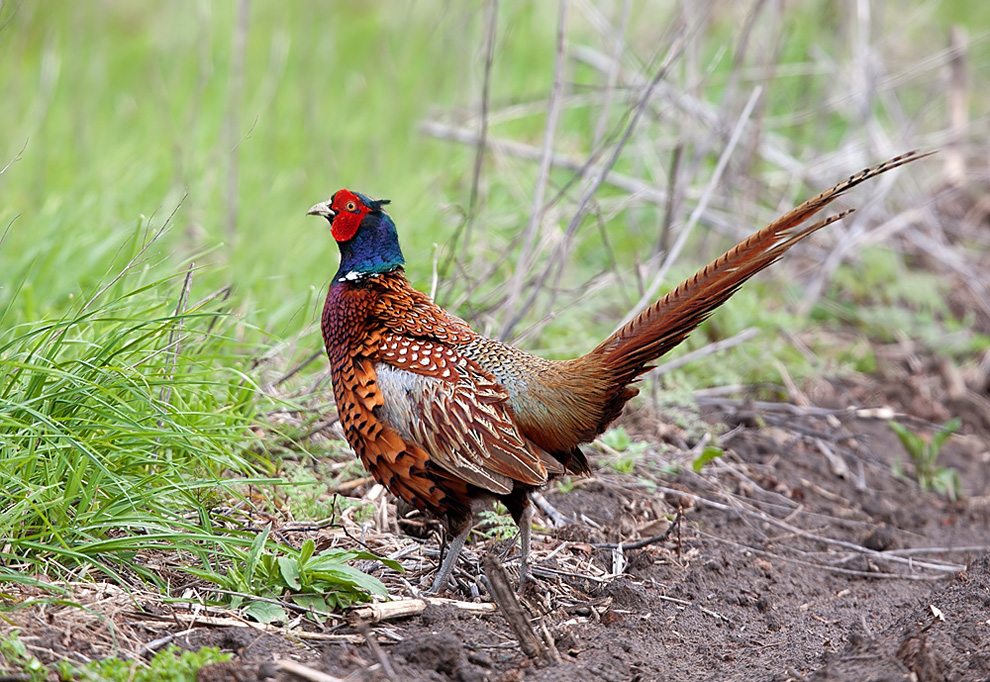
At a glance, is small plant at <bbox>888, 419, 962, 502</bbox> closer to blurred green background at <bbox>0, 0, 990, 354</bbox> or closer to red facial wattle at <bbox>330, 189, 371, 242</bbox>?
blurred green background at <bbox>0, 0, 990, 354</bbox>

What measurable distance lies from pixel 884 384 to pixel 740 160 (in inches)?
69.7

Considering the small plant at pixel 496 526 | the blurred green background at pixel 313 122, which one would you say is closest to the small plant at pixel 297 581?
the small plant at pixel 496 526

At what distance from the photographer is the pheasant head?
333cm

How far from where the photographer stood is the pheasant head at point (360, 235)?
131 inches

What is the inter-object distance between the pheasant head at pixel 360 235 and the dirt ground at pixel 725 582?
0.93m

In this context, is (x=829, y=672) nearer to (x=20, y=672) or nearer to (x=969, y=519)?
(x=20, y=672)

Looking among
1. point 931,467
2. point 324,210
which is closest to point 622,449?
point 931,467

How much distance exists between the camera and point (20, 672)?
2.22 m

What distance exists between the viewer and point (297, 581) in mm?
2771

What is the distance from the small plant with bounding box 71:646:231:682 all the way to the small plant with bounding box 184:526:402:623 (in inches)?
14.5

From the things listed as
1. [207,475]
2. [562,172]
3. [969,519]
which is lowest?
[969,519]

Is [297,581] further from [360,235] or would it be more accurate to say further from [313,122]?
[313,122]

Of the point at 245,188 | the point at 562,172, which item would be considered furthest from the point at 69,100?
the point at 562,172

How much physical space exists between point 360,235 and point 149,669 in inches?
62.1
